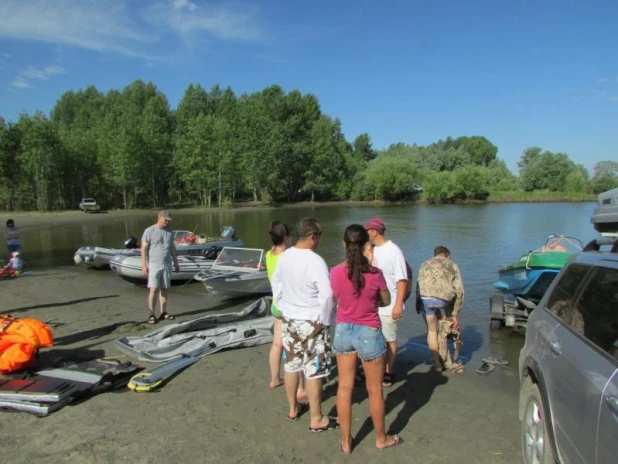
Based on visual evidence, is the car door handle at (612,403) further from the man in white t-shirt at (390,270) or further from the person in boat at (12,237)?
the person in boat at (12,237)

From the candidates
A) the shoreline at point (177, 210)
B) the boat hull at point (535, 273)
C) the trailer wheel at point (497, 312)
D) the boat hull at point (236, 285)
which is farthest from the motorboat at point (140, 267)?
the shoreline at point (177, 210)

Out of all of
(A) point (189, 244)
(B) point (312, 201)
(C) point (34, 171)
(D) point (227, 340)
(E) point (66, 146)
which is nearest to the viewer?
(D) point (227, 340)

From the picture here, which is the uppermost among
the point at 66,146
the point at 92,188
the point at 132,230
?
the point at 66,146

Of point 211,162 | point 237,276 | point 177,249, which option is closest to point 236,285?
point 237,276

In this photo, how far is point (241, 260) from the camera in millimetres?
12758

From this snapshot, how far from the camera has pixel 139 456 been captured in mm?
3803

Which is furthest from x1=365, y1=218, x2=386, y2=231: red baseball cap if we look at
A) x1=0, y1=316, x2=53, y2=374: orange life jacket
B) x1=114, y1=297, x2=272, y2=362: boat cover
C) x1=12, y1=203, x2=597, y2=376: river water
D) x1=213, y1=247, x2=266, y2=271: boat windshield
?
x1=213, y1=247, x2=266, y2=271: boat windshield

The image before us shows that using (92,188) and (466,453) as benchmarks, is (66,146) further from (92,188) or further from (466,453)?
(466,453)

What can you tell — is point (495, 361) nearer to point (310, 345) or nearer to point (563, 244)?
point (310, 345)

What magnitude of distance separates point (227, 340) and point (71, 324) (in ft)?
11.3

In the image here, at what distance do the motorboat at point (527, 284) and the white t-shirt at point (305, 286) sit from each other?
6.13 meters

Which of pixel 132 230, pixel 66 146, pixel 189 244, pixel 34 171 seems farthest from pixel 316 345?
pixel 66 146

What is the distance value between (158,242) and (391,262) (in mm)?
4851

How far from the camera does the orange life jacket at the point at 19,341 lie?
5184 mm
